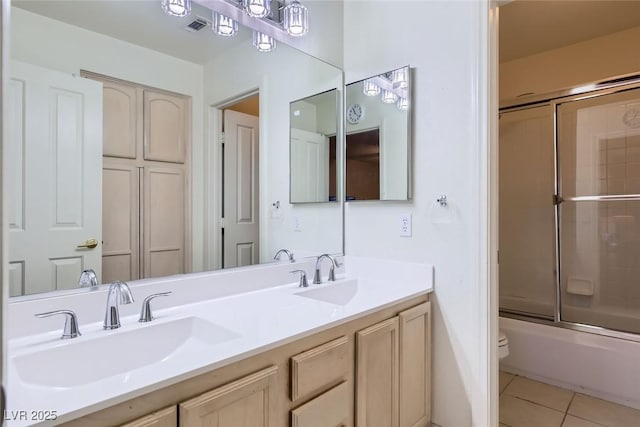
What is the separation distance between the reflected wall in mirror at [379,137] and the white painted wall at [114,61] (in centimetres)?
93

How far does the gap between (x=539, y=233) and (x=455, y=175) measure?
1937 mm

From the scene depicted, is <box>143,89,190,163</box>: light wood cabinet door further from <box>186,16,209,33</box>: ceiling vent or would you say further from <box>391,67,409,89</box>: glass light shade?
<box>391,67,409,89</box>: glass light shade

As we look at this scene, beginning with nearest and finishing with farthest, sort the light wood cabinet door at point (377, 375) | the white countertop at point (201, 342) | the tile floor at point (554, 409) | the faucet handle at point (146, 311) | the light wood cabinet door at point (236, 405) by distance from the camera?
the white countertop at point (201, 342) < the light wood cabinet door at point (236, 405) < the faucet handle at point (146, 311) < the light wood cabinet door at point (377, 375) < the tile floor at point (554, 409)

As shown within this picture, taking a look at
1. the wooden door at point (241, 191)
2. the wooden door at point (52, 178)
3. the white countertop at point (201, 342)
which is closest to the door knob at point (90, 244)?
the wooden door at point (52, 178)

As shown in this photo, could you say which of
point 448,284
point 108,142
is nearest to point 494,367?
point 448,284

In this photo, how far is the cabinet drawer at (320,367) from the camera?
3.49 ft

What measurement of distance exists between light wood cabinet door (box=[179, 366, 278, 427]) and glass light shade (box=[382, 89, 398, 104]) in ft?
4.80

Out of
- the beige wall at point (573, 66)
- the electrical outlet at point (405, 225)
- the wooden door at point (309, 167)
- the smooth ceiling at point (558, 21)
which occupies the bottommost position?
the electrical outlet at point (405, 225)

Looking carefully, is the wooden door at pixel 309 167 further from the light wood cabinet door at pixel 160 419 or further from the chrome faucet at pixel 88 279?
the light wood cabinet door at pixel 160 419

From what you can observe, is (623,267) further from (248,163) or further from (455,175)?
(248,163)

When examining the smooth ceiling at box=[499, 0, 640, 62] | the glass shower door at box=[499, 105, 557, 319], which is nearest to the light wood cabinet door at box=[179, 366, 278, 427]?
the smooth ceiling at box=[499, 0, 640, 62]

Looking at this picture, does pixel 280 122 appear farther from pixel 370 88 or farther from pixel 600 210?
pixel 600 210

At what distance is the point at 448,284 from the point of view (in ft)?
5.49

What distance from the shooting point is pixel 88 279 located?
120cm
